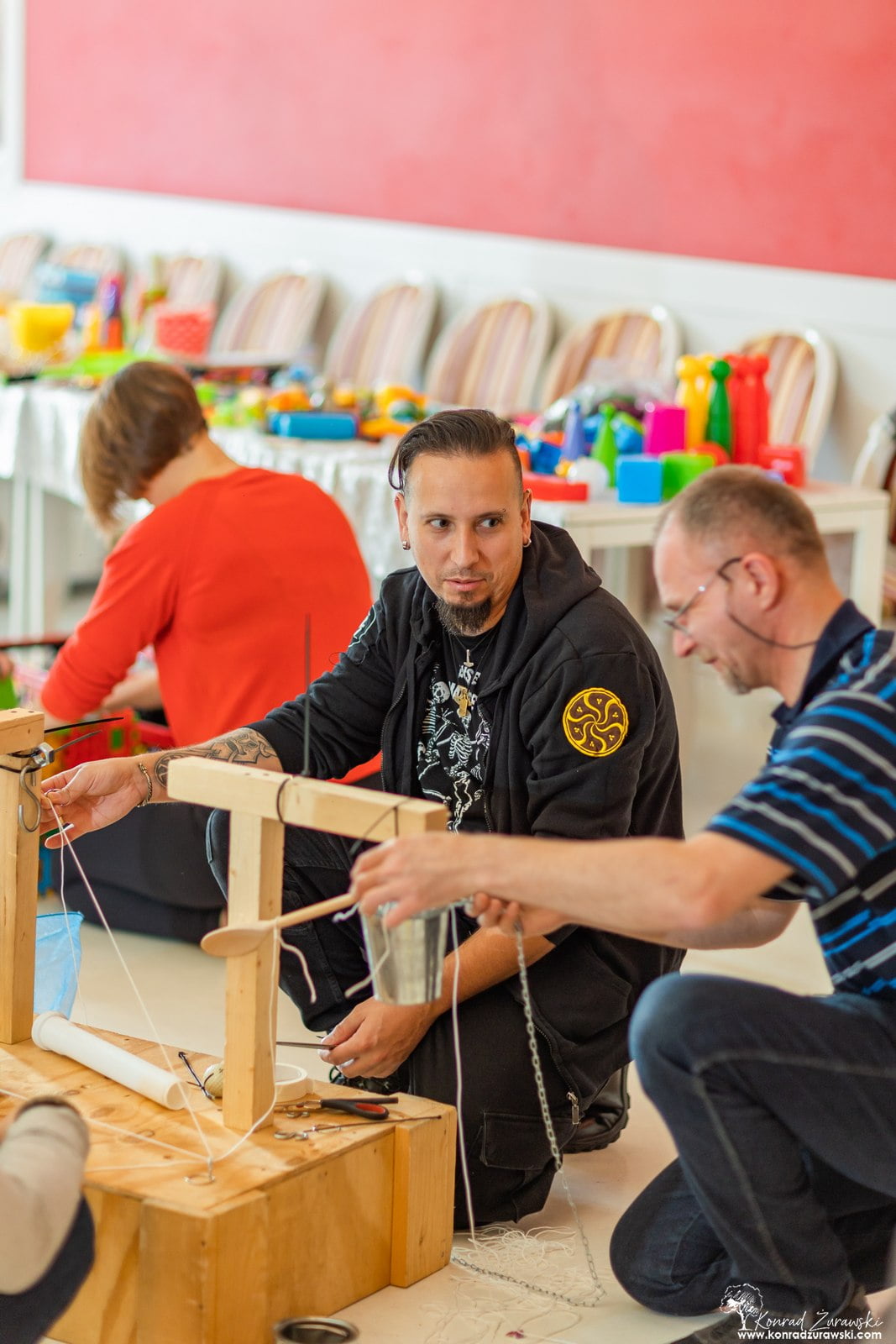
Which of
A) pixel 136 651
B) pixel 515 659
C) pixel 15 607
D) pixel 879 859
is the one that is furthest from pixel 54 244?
pixel 879 859

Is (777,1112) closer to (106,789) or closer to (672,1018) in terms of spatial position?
(672,1018)

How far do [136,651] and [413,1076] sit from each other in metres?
1.06

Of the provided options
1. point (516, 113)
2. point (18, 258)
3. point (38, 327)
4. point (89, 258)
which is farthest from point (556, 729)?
point (18, 258)

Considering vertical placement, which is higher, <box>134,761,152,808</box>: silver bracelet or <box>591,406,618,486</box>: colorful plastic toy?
<box>591,406,618,486</box>: colorful plastic toy

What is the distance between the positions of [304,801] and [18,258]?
654cm

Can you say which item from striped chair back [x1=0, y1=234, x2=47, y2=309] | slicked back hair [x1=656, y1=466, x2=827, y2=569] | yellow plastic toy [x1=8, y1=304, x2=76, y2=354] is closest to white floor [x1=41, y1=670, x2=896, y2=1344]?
slicked back hair [x1=656, y1=466, x2=827, y2=569]

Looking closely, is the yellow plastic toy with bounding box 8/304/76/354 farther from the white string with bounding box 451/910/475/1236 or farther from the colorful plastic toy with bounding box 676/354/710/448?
the white string with bounding box 451/910/475/1236

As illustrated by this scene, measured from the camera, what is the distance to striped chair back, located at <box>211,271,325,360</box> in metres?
6.33

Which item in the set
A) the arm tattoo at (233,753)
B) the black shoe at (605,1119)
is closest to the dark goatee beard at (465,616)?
the arm tattoo at (233,753)

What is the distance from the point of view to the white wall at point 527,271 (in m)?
4.65

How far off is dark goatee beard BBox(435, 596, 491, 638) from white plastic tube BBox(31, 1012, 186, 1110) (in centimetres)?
64

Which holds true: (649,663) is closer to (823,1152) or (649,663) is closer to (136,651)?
(823,1152)

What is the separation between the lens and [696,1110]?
5.61ft

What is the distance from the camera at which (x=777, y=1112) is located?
5.61ft
